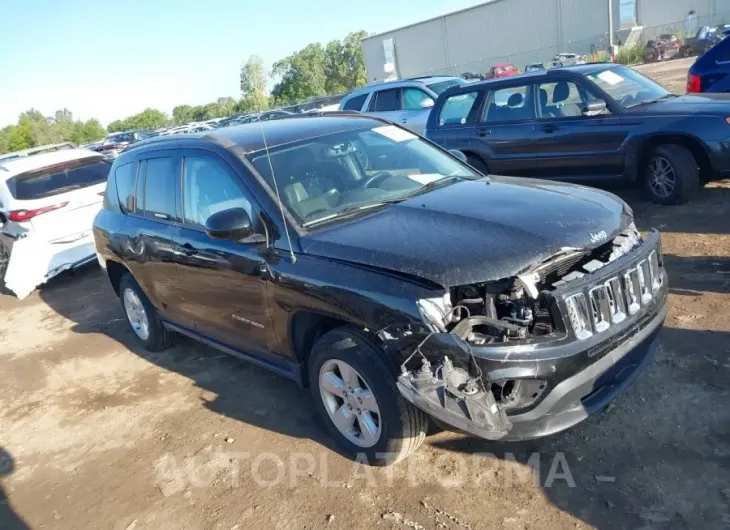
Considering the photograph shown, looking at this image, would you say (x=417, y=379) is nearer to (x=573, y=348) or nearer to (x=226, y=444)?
(x=573, y=348)

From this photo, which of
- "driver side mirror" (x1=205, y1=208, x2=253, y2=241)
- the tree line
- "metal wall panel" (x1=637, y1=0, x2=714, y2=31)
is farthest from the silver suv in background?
the tree line

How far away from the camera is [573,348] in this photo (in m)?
2.89

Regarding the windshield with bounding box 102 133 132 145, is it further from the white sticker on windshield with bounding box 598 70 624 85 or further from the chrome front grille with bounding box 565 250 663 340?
the chrome front grille with bounding box 565 250 663 340

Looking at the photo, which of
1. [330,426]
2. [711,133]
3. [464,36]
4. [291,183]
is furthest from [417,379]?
[464,36]

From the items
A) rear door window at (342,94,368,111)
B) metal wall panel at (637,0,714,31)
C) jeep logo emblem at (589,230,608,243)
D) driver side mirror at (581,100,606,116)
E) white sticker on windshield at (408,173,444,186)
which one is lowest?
jeep logo emblem at (589,230,608,243)

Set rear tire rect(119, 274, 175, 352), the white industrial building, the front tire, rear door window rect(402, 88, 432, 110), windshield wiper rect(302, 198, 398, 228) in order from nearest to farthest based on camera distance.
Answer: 1. the front tire
2. windshield wiper rect(302, 198, 398, 228)
3. rear tire rect(119, 274, 175, 352)
4. rear door window rect(402, 88, 432, 110)
5. the white industrial building

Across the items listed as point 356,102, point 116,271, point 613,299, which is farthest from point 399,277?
point 356,102

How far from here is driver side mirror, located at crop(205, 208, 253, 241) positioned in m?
3.64

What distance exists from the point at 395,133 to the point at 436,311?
7.36ft

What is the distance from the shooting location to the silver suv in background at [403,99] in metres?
11.8

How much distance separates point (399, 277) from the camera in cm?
305

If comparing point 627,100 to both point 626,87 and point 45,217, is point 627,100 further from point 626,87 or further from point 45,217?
point 45,217

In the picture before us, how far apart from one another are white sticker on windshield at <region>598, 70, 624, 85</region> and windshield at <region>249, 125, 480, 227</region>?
3.92 metres

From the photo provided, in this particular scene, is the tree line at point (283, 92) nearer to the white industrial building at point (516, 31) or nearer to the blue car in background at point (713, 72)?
the white industrial building at point (516, 31)
